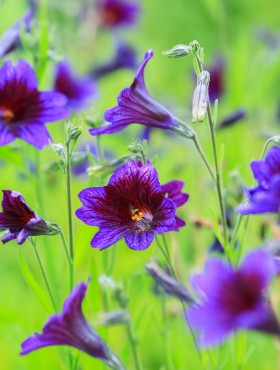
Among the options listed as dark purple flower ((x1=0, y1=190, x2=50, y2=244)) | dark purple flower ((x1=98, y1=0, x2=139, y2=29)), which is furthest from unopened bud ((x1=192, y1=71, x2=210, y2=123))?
dark purple flower ((x1=98, y1=0, x2=139, y2=29))

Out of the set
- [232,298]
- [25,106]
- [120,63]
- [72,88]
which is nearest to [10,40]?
[25,106]

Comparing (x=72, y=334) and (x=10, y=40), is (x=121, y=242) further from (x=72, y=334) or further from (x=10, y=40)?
(x=72, y=334)

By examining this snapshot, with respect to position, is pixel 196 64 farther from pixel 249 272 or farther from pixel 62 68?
pixel 62 68

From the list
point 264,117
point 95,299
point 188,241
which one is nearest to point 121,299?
point 95,299

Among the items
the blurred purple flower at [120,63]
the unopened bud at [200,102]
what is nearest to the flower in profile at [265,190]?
the unopened bud at [200,102]

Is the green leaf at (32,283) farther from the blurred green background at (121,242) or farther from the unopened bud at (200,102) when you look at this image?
the unopened bud at (200,102)

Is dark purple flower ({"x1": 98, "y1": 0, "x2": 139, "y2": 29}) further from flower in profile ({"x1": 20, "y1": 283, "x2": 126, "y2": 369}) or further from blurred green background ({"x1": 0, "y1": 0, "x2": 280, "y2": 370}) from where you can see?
flower in profile ({"x1": 20, "y1": 283, "x2": 126, "y2": 369})
